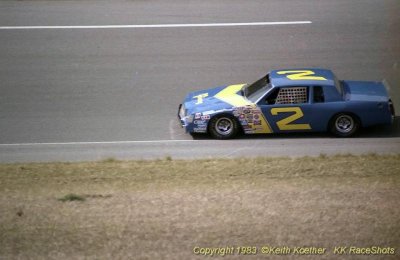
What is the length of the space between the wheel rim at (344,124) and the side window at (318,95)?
54cm

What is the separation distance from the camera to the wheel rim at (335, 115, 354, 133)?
13062mm

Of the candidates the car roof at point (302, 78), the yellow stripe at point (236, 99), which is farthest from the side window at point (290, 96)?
the yellow stripe at point (236, 99)

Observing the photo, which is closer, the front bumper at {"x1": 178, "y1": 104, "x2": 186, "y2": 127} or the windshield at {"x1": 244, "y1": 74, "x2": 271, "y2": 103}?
the windshield at {"x1": 244, "y1": 74, "x2": 271, "y2": 103}

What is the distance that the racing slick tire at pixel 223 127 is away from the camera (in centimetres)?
1312

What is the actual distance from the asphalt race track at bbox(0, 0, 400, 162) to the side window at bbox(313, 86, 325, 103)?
78 cm

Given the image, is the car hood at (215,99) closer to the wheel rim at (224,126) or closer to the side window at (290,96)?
the wheel rim at (224,126)

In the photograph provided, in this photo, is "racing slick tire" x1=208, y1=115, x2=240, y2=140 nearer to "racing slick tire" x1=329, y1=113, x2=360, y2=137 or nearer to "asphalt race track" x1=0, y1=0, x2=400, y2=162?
"asphalt race track" x1=0, y1=0, x2=400, y2=162

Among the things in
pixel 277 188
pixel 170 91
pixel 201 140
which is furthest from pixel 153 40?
pixel 277 188

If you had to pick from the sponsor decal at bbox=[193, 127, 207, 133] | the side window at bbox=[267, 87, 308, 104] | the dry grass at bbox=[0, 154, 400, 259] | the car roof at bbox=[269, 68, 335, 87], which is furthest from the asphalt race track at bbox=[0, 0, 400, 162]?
the dry grass at bbox=[0, 154, 400, 259]

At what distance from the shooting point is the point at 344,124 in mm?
13125

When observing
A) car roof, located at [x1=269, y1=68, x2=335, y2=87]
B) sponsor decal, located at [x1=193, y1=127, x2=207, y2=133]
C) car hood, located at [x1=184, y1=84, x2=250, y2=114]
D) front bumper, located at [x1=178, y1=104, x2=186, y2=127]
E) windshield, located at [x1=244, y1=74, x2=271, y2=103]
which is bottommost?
sponsor decal, located at [x1=193, y1=127, x2=207, y2=133]

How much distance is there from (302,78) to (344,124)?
130 cm

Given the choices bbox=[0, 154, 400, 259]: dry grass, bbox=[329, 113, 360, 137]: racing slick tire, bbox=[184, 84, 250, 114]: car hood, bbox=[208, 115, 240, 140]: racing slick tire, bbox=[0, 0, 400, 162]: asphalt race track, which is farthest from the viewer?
bbox=[184, 84, 250, 114]: car hood

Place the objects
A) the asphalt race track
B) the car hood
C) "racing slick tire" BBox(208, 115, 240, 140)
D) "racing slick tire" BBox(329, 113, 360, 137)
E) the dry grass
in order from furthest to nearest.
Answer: the car hood → "racing slick tire" BBox(208, 115, 240, 140) → "racing slick tire" BBox(329, 113, 360, 137) → the asphalt race track → the dry grass
